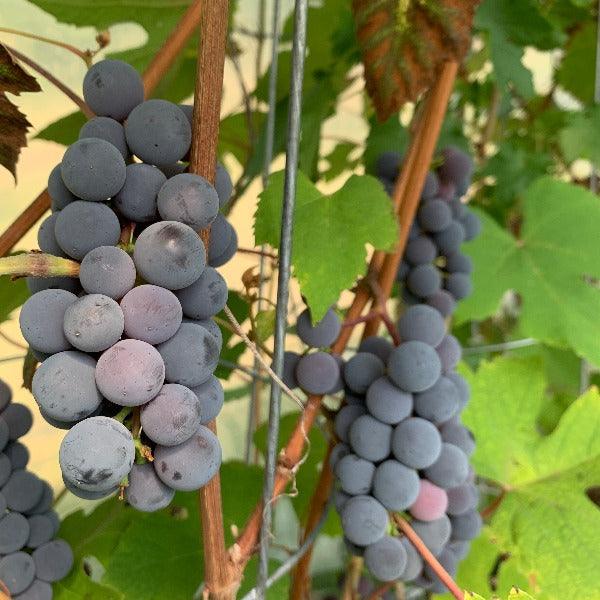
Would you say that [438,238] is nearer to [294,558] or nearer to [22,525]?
[294,558]

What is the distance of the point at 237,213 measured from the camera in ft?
3.78

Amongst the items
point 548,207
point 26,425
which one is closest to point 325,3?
point 548,207

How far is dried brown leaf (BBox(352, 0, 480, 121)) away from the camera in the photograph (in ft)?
1.34

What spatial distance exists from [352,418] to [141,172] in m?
0.26

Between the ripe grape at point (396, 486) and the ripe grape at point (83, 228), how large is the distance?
27 cm

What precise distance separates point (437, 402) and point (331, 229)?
15 cm

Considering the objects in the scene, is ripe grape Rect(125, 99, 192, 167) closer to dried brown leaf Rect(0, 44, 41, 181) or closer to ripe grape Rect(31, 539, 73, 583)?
dried brown leaf Rect(0, 44, 41, 181)

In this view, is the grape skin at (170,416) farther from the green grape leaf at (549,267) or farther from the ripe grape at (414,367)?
the green grape leaf at (549,267)

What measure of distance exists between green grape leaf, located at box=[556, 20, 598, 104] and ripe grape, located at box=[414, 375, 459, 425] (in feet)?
2.45

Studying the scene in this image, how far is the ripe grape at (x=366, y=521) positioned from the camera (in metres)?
0.44

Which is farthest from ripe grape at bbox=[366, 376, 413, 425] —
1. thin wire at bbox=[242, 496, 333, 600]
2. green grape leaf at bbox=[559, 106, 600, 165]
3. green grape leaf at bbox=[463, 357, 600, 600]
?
green grape leaf at bbox=[559, 106, 600, 165]

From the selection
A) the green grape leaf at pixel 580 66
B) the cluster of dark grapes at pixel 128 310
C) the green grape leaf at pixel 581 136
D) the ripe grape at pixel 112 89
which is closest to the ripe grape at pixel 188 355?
the cluster of dark grapes at pixel 128 310

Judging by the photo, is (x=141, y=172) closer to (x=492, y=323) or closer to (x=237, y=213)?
(x=237, y=213)

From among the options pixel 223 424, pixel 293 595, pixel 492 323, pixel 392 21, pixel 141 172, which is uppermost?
pixel 392 21
